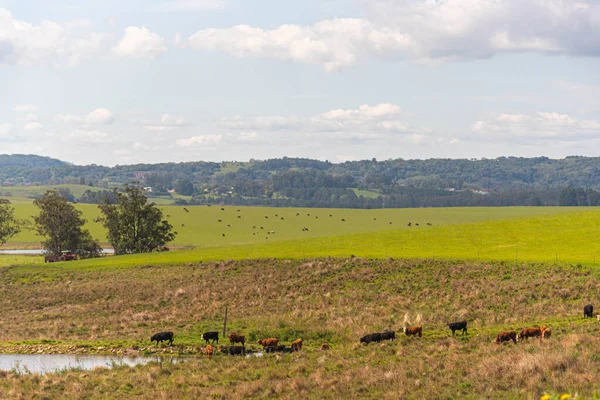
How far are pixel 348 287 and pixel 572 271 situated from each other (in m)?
17.0

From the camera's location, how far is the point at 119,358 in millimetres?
33781

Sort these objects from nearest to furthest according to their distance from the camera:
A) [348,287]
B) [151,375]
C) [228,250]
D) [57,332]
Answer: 1. [151,375]
2. [57,332]
3. [348,287]
4. [228,250]

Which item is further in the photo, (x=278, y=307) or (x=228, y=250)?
(x=228, y=250)

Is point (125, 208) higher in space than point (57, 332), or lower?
higher

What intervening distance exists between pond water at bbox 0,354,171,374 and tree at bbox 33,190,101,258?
2964 inches

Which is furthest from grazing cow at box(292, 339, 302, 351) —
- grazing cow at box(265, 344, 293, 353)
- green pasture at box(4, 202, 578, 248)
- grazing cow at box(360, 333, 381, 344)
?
green pasture at box(4, 202, 578, 248)

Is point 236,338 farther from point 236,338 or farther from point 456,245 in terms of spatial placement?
point 456,245

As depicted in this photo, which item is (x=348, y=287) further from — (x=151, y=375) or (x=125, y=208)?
(x=125, y=208)

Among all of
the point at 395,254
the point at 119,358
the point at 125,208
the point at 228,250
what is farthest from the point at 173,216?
the point at 119,358

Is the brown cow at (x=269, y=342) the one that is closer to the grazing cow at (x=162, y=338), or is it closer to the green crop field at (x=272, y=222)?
the grazing cow at (x=162, y=338)

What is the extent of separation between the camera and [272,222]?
158000 mm

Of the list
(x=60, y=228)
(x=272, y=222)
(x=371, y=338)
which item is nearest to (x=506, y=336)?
(x=371, y=338)

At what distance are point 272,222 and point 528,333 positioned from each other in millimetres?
130385

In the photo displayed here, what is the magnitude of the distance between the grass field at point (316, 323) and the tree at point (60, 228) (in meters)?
34.8
